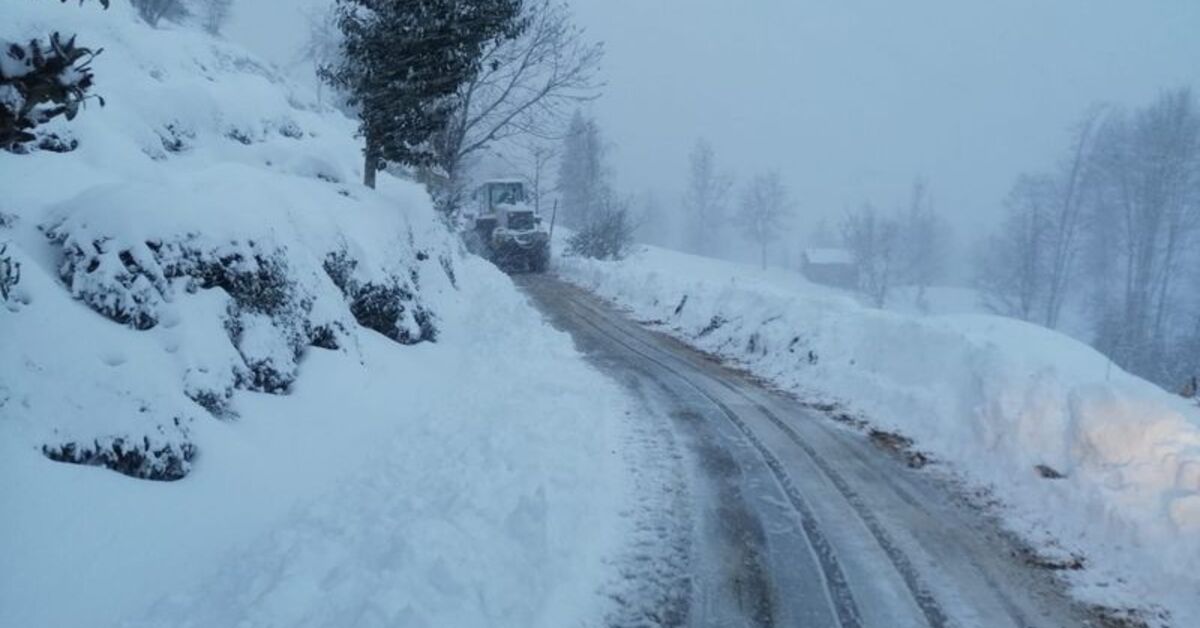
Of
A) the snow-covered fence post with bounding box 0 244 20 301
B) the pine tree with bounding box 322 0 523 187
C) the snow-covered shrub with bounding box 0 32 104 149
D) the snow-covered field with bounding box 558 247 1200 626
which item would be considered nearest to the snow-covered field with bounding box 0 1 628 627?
the snow-covered fence post with bounding box 0 244 20 301

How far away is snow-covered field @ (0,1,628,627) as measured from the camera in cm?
414

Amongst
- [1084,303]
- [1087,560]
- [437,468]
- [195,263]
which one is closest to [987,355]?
[1087,560]

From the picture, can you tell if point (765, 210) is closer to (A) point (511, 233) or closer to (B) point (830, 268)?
(B) point (830, 268)

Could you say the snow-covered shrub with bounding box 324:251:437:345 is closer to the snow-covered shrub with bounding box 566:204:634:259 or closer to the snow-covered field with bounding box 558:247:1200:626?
the snow-covered field with bounding box 558:247:1200:626

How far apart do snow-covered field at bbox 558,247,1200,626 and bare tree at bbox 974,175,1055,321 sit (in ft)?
119

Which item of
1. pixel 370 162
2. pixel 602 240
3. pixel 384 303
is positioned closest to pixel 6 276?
pixel 384 303

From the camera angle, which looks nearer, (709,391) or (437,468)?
(437,468)

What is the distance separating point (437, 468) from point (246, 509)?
162 centimetres

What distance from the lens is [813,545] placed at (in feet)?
17.9

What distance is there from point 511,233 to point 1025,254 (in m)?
35.2

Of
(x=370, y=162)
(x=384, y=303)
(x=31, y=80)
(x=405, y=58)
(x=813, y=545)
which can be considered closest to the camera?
(x=31, y=80)

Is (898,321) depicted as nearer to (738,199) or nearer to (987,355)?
(987,355)

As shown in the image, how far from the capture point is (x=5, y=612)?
140 inches

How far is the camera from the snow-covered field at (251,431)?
13.6 feet
